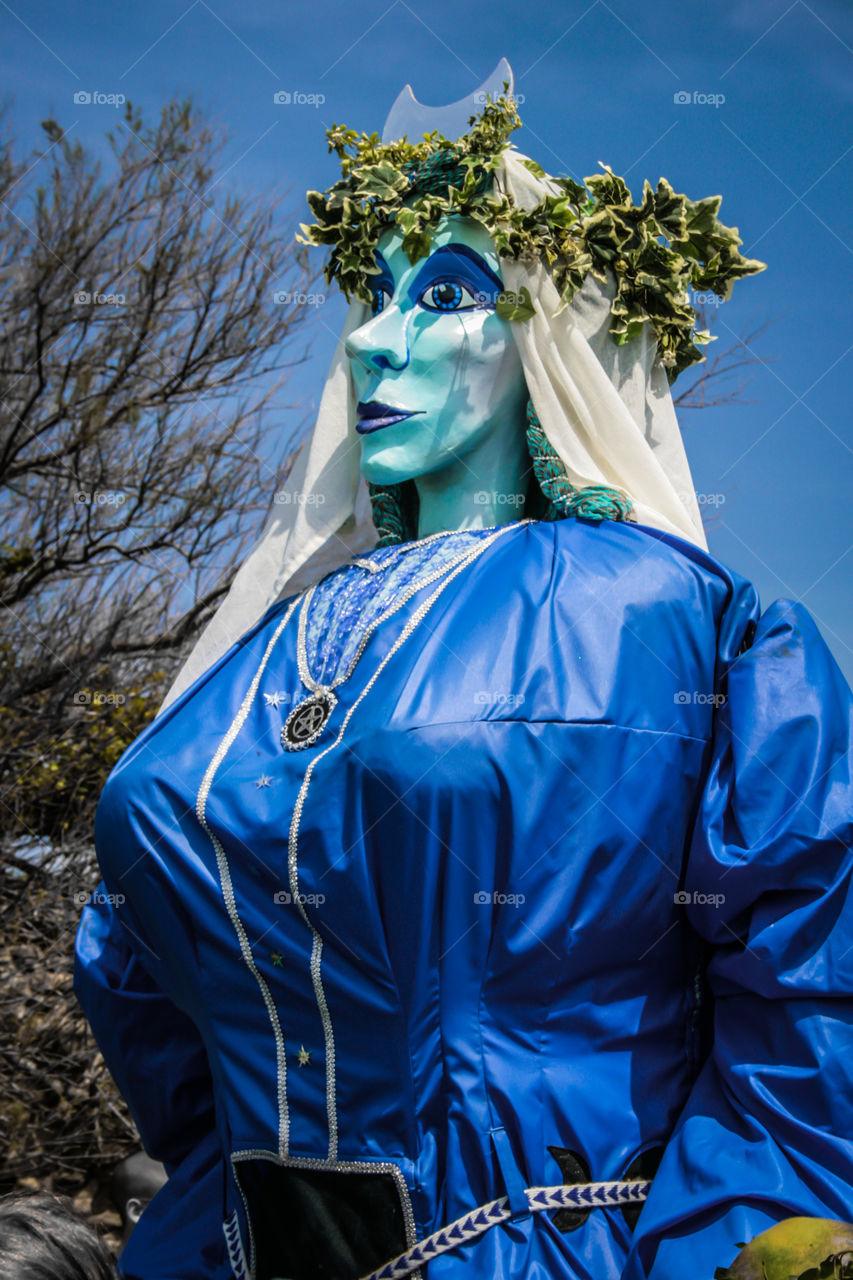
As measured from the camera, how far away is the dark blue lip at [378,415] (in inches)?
71.8

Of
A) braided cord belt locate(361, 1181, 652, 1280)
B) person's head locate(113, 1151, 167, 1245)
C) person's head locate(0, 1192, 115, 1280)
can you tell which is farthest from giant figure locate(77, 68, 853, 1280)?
person's head locate(113, 1151, 167, 1245)

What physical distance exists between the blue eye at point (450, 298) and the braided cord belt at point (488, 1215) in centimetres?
118

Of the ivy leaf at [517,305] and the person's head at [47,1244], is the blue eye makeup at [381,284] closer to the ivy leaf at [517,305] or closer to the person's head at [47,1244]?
the ivy leaf at [517,305]

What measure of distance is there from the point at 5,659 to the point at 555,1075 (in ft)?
11.4

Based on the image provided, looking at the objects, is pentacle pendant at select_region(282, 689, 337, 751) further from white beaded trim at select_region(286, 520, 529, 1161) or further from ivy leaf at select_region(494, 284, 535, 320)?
ivy leaf at select_region(494, 284, 535, 320)

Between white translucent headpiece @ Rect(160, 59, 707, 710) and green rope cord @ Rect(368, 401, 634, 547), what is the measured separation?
0.02 meters

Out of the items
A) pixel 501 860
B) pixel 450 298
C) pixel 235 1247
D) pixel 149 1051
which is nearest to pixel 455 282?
pixel 450 298

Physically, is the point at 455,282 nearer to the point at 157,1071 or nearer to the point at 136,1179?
the point at 157,1071

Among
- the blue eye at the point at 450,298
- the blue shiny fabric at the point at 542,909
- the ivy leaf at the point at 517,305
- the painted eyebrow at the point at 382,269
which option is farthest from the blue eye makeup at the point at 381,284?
the blue shiny fabric at the point at 542,909

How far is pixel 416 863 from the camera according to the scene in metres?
1.43

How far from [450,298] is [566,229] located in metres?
0.19

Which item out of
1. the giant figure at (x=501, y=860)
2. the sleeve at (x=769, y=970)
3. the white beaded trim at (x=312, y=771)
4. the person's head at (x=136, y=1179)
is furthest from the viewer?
the person's head at (x=136, y=1179)

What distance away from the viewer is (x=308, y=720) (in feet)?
5.30

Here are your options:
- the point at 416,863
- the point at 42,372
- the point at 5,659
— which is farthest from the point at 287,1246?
the point at 42,372
